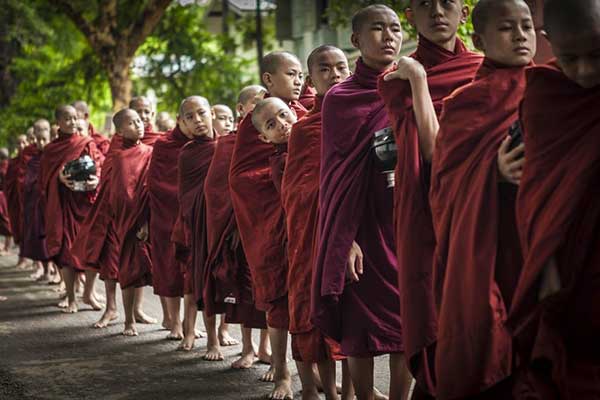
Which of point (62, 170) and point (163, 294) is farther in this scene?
point (62, 170)

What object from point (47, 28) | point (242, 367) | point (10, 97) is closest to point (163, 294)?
point (242, 367)

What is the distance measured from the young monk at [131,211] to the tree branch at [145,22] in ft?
31.4

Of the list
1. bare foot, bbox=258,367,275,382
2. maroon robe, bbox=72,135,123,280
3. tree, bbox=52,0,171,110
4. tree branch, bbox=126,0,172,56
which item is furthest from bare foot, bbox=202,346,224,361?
tree branch, bbox=126,0,172,56

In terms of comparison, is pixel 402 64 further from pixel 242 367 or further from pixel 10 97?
pixel 10 97

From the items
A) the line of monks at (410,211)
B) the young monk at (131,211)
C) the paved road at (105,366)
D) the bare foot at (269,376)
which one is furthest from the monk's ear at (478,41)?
the young monk at (131,211)

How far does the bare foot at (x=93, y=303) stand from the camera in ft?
38.3

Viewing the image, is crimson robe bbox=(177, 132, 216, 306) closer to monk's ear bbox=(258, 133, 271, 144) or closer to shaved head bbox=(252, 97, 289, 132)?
monk's ear bbox=(258, 133, 271, 144)

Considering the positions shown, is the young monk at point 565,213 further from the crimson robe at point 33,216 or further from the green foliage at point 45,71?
the green foliage at point 45,71

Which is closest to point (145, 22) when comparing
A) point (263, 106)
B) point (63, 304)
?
point (63, 304)

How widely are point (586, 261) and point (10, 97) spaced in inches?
1064

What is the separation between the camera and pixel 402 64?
4.76 metres

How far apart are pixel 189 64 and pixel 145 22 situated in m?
4.13

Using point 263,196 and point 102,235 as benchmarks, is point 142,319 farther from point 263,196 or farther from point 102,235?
point 263,196

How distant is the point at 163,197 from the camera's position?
9602 millimetres
